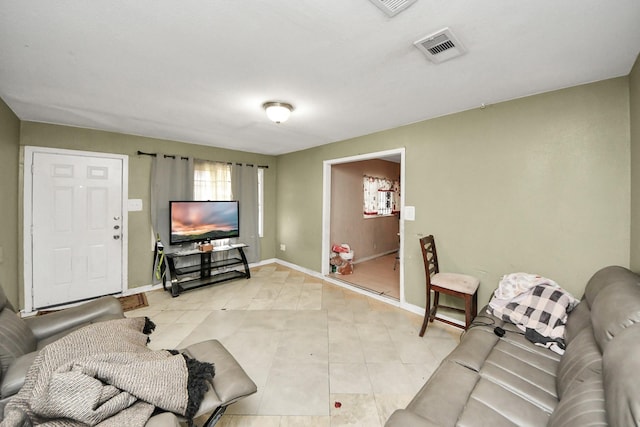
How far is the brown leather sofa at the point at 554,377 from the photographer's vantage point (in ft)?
2.63

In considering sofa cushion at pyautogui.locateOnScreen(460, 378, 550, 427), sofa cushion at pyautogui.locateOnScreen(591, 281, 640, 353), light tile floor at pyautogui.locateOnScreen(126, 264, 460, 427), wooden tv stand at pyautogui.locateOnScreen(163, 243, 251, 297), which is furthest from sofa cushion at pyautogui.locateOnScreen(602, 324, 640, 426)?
wooden tv stand at pyautogui.locateOnScreen(163, 243, 251, 297)

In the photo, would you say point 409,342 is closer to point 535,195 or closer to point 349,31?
point 535,195

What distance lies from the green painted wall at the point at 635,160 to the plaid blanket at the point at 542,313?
52cm

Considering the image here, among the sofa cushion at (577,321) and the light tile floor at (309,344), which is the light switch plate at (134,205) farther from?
the sofa cushion at (577,321)

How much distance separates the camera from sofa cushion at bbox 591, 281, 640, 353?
108cm

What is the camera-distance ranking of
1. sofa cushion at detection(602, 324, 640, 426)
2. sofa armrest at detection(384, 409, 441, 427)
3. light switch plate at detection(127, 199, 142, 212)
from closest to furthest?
sofa cushion at detection(602, 324, 640, 426), sofa armrest at detection(384, 409, 441, 427), light switch plate at detection(127, 199, 142, 212)

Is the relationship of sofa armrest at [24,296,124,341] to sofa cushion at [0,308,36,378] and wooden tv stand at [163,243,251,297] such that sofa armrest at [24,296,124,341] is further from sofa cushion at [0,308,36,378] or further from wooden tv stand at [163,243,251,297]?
wooden tv stand at [163,243,251,297]

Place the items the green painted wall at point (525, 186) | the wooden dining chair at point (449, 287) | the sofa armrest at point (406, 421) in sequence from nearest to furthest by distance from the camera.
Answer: the sofa armrest at point (406, 421), the green painted wall at point (525, 186), the wooden dining chair at point (449, 287)

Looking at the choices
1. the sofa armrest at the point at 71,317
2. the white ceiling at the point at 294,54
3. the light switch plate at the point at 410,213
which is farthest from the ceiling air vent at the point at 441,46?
the sofa armrest at the point at 71,317

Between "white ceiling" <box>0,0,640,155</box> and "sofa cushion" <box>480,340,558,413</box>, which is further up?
"white ceiling" <box>0,0,640,155</box>

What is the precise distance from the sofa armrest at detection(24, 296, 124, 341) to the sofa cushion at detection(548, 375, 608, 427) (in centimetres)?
268

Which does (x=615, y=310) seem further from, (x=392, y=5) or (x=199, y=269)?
(x=199, y=269)

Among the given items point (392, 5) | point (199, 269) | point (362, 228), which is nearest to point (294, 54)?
point (392, 5)

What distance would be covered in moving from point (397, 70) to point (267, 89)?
1.10 meters
